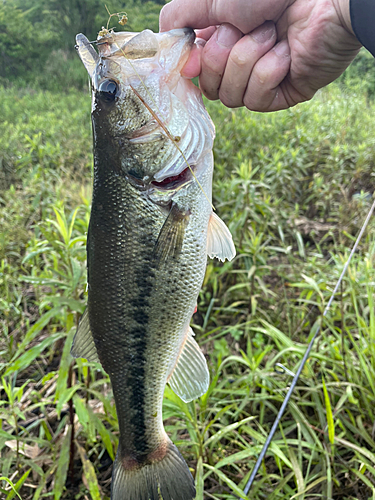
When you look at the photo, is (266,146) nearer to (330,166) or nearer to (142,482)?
(330,166)

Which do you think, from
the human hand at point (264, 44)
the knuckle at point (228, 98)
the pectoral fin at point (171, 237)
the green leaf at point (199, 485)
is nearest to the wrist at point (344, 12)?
the human hand at point (264, 44)

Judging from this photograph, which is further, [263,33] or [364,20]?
[263,33]

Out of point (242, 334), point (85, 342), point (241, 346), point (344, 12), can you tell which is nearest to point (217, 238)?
point (85, 342)

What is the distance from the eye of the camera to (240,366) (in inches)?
108

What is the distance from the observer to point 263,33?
1.60 metres

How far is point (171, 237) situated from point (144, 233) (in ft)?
0.36

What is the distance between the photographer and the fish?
1.37 m

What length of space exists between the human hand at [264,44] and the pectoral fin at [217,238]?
0.67 metres

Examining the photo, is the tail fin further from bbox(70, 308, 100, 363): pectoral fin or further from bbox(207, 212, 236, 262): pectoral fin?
bbox(207, 212, 236, 262): pectoral fin

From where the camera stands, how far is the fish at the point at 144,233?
137cm

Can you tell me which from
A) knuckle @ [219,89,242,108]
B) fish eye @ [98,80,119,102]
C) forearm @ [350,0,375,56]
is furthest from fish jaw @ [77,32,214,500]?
forearm @ [350,0,375,56]

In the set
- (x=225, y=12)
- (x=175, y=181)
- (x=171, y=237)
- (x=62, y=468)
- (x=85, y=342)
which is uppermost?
(x=225, y=12)

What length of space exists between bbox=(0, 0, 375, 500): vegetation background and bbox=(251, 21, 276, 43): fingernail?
150cm

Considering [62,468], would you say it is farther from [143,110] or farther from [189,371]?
[143,110]
